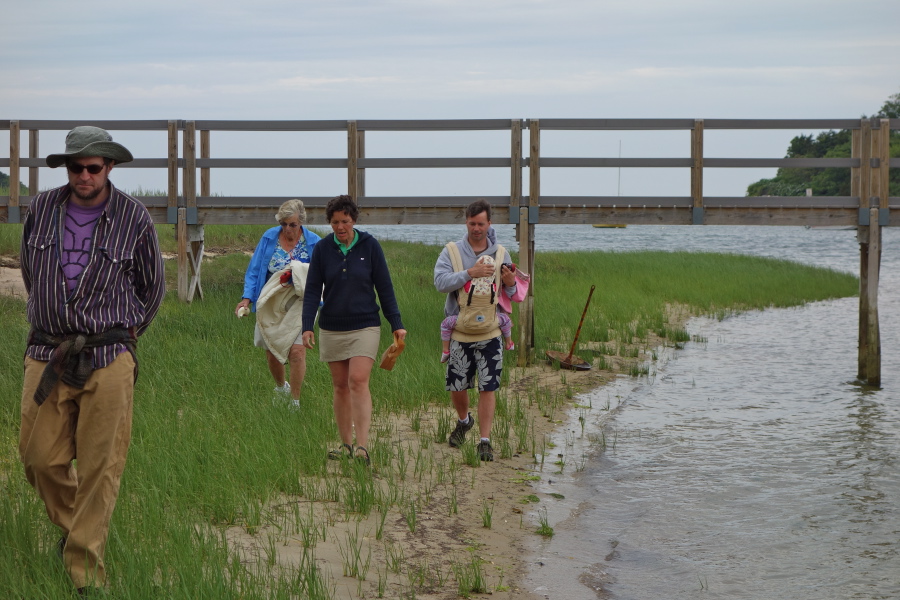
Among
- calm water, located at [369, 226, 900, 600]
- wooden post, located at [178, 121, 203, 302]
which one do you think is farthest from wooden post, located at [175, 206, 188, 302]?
calm water, located at [369, 226, 900, 600]

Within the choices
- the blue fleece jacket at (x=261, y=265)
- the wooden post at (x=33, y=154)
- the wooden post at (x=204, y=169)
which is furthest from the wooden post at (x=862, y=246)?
the wooden post at (x=33, y=154)

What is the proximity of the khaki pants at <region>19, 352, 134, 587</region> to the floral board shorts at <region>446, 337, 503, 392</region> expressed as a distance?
139 inches

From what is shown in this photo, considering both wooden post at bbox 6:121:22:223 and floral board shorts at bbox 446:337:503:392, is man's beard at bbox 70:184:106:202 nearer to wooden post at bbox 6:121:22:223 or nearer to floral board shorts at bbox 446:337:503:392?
Result: floral board shorts at bbox 446:337:503:392

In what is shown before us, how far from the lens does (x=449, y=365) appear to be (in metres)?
7.50

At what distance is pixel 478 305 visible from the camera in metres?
7.13

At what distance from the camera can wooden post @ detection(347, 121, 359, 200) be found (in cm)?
1277

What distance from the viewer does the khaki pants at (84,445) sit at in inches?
159

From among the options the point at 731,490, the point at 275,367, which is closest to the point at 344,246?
the point at 275,367

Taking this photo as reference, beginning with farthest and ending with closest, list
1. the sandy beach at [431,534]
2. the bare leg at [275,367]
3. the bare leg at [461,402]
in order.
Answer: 1. the bare leg at [275,367]
2. the bare leg at [461,402]
3. the sandy beach at [431,534]

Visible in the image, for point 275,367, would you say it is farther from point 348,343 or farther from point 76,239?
point 76,239

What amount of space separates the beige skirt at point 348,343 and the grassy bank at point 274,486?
671 mm

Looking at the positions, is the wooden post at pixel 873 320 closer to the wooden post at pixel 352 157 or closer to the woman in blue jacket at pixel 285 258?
the wooden post at pixel 352 157

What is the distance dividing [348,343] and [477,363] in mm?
1217

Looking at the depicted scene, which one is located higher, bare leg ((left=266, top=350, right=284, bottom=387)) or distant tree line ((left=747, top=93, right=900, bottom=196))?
distant tree line ((left=747, top=93, right=900, bottom=196))
